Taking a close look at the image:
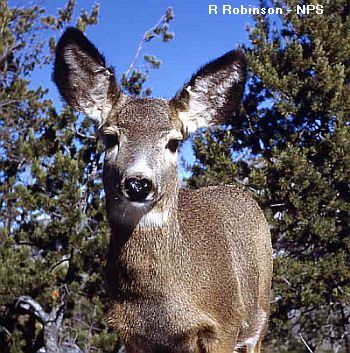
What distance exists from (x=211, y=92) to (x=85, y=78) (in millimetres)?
1113

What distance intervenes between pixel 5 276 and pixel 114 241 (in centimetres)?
828

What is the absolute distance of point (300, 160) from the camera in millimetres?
13570

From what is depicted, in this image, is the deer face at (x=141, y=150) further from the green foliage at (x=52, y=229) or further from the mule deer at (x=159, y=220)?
the green foliage at (x=52, y=229)

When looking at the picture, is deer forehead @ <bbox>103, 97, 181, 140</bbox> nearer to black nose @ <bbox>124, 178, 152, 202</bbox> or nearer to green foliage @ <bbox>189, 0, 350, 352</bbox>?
black nose @ <bbox>124, 178, 152, 202</bbox>

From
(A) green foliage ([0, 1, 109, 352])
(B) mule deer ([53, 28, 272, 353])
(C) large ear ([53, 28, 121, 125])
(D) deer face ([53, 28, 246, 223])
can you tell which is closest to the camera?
(D) deer face ([53, 28, 246, 223])

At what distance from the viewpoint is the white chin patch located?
16.8 ft

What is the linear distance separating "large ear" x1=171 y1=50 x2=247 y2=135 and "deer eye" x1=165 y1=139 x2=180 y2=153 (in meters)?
0.39

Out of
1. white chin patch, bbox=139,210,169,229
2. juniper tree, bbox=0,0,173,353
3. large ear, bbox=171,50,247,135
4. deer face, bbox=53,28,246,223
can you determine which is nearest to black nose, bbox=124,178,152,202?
deer face, bbox=53,28,246,223

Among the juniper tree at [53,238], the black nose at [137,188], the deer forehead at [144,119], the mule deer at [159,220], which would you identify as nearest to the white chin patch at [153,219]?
the mule deer at [159,220]

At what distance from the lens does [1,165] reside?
1467 cm

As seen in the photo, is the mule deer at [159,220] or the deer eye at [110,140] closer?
the mule deer at [159,220]

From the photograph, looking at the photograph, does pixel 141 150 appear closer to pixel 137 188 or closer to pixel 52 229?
pixel 137 188

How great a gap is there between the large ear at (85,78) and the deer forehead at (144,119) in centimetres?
24

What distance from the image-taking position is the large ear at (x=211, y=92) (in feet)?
19.0
